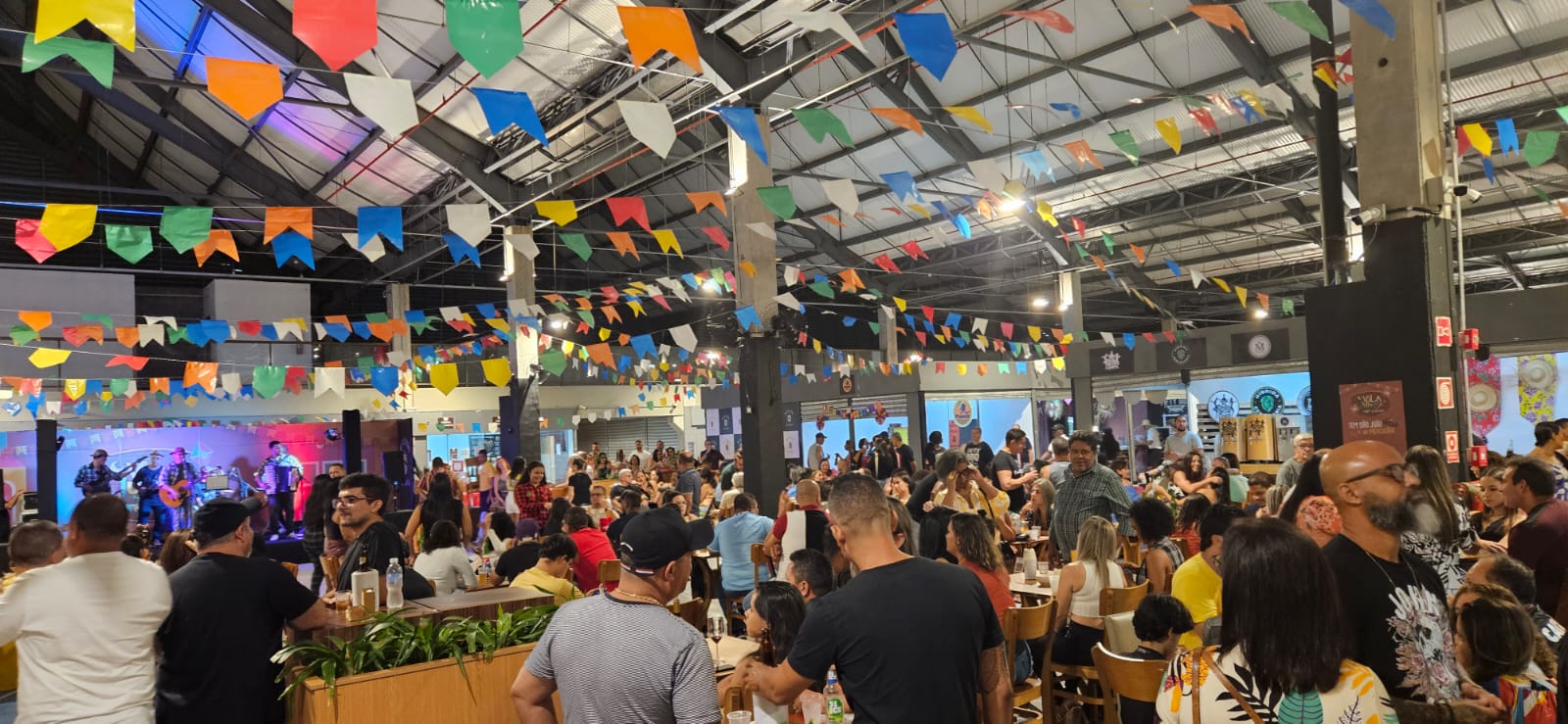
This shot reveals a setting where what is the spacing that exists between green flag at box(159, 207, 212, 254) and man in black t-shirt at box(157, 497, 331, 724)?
4.75m

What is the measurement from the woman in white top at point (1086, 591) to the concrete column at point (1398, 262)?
1985 mm

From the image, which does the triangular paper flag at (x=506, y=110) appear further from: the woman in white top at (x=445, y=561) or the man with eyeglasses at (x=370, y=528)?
the woman in white top at (x=445, y=561)

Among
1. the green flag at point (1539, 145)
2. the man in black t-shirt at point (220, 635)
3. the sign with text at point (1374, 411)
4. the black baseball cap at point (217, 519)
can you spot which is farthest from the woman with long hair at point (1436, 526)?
the green flag at point (1539, 145)

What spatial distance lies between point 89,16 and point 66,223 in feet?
11.2

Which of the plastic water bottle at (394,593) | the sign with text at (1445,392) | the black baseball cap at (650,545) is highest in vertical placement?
the sign with text at (1445,392)

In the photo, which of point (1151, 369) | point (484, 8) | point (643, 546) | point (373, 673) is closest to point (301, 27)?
point (484, 8)

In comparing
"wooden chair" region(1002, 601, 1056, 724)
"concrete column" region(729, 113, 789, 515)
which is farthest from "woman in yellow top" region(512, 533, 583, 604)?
"concrete column" region(729, 113, 789, 515)

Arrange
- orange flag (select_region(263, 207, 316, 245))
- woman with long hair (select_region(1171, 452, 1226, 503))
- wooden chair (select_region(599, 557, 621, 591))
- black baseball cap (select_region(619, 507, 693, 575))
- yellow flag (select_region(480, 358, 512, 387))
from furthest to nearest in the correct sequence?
yellow flag (select_region(480, 358, 512, 387)) → woman with long hair (select_region(1171, 452, 1226, 503)) → orange flag (select_region(263, 207, 316, 245)) → wooden chair (select_region(599, 557, 621, 591)) → black baseball cap (select_region(619, 507, 693, 575))

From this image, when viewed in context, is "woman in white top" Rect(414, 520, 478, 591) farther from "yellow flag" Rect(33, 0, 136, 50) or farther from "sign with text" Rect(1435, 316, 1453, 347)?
"sign with text" Rect(1435, 316, 1453, 347)

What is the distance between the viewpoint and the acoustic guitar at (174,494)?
1318cm

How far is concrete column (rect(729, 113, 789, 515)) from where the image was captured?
9930mm

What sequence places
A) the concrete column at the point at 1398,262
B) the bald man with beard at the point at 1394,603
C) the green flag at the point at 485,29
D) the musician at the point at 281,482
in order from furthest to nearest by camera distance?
the musician at the point at 281,482 → the concrete column at the point at 1398,262 → the green flag at the point at 485,29 → the bald man with beard at the point at 1394,603

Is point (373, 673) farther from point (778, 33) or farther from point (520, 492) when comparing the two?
point (778, 33)

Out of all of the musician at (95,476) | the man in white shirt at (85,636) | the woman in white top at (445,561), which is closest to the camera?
the man in white shirt at (85,636)
